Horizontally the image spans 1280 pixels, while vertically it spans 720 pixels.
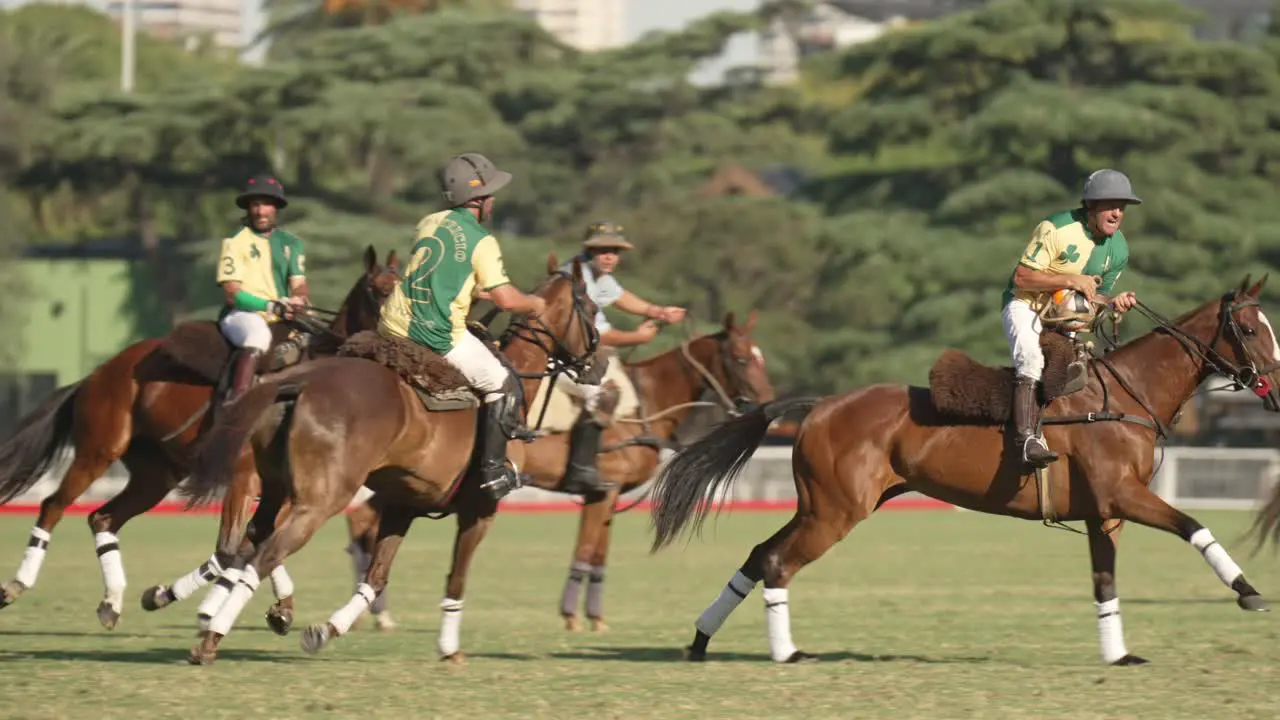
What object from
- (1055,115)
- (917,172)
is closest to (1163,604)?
(1055,115)

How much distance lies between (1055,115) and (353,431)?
2684 centimetres

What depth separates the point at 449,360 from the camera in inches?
360

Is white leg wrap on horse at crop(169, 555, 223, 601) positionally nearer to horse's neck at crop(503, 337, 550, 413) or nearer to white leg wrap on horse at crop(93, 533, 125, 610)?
white leg wrap on horse at crop(93, 533, 125, 610)

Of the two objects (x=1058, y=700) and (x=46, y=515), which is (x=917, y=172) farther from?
(x=1058, y=700)

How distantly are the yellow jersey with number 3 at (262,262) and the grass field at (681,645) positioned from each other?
1944 millimetres

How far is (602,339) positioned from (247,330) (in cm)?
209

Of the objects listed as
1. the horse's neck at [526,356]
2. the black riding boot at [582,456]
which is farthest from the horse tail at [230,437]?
the black riding boot at [582,456]

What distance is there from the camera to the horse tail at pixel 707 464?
9.75 metres

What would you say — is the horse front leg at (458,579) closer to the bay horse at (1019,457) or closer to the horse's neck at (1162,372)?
the bay horse at (1019,457)

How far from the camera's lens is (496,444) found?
9.25m

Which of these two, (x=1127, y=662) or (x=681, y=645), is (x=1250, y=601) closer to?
(x=1127, y=662)

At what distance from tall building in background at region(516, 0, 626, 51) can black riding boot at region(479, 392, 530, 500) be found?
125708mm

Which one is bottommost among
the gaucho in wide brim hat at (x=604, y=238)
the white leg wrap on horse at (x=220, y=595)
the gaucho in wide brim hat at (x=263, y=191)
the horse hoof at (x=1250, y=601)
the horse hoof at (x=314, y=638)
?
the horse hoof at (x=314, y=638)

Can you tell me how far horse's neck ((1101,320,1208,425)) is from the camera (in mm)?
9562
